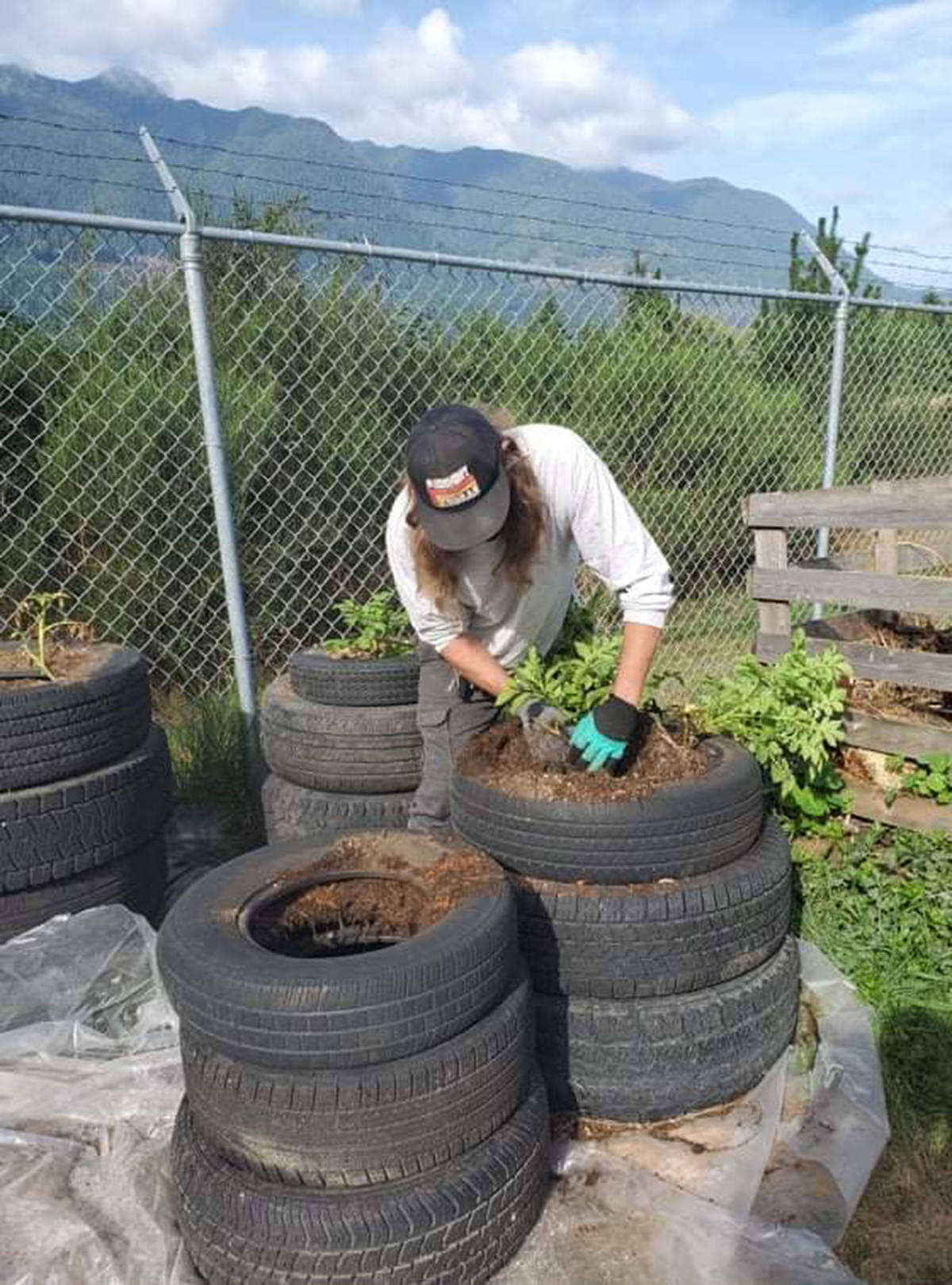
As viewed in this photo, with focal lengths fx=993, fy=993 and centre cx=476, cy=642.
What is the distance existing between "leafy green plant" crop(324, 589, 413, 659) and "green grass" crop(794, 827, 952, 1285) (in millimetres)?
1944

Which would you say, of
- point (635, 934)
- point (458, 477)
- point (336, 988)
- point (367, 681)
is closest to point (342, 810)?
point (367, 681)

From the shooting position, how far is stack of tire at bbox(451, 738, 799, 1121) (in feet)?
8.75

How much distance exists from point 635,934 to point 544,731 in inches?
25.5

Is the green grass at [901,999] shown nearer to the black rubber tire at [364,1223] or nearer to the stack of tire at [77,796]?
the black rubber tire at [364,1223]

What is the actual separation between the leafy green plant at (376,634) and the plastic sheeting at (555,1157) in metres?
1.65

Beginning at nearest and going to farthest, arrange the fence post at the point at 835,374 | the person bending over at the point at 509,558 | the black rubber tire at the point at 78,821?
the person bending over at the point at 509,558 < the black rubber tire at the point at 78,821 < the fence post at the point at 835,374

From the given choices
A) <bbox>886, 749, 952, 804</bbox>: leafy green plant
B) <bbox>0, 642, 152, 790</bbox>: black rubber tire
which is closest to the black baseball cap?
<bbox>0, 642, 152, 790</bbox>: black rubber tire

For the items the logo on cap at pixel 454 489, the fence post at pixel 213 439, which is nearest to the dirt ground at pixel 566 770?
the logo on cap at pixel 454 489

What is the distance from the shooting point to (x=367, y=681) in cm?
407

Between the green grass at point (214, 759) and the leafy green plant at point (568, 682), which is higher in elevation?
the leafy green plant at point (568, 682)

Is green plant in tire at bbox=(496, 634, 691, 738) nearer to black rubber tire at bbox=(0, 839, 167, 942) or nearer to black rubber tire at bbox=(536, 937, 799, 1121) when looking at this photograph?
black rubber tire at bbox=(536, 937, 799, 1121)

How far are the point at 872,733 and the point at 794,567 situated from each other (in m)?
0.89

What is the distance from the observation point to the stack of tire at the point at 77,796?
11.0ft

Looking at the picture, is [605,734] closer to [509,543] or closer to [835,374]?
[509,543]
